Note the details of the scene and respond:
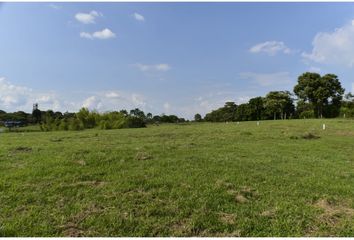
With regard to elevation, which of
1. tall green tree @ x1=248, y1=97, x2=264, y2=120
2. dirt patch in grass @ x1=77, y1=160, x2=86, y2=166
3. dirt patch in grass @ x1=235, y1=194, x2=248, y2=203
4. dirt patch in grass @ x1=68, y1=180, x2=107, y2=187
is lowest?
dirt patch in grass @ x1=235, y1=194, x2=248, y2=203

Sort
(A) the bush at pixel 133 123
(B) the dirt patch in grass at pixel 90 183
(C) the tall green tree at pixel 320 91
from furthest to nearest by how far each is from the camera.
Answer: (C) the tall green tree at pixel 320 91 < (A) the bush at pixel 133 123 < (B) the dirt patch in grass at pixel 90 183

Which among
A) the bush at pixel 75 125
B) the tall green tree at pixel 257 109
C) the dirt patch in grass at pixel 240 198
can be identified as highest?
the tall green tree at pixel 257 109

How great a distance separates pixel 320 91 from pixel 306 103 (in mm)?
9740

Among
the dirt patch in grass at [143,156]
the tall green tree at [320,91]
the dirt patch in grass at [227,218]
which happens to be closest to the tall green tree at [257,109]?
the tall green tree at [320,91]

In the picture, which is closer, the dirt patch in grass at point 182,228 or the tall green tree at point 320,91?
the dirt patch in grass at point 182,228

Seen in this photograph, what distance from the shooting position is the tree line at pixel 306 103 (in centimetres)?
4863

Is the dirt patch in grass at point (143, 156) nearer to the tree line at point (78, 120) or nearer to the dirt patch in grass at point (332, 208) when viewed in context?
the dirt patch in grass at point (332, 208)

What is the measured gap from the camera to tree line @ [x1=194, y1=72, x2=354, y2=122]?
4863 cm

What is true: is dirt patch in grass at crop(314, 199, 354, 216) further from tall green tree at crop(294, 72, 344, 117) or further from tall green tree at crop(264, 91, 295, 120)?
tall green tree at crop(264, 91, 295, 120)

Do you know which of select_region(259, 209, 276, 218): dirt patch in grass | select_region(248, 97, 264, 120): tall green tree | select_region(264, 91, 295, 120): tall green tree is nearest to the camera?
select_region(259, 209, 276, 218): dirt patch in grass

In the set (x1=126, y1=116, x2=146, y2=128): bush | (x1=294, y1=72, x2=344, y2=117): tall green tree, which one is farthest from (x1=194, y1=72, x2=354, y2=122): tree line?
(x1=126, y1=116, x2=146, y2=128): bush

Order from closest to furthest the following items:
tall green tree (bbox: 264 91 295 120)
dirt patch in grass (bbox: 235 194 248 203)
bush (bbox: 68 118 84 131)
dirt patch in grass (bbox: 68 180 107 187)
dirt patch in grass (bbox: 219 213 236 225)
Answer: dirt patch in grass (bbox: 219 213 236 225) → dirt patch in grass (bbox: 235 194 248 203) → dirt patch in grass (bbox: 68 180 107 187) → bush (bbox: 68 118 84 131) → tall green tree (bbox: 264 91 295 120)

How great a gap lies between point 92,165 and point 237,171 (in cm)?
305

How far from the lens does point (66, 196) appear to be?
4508mm
